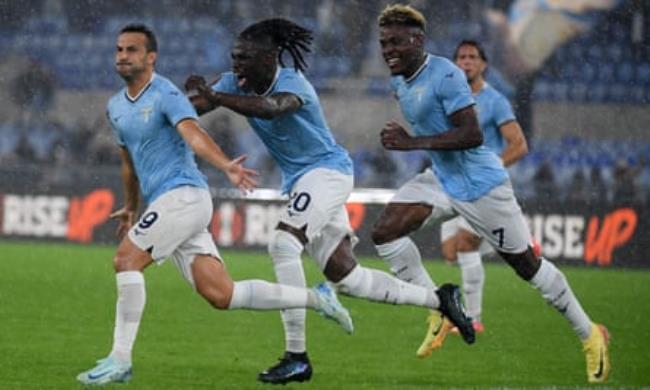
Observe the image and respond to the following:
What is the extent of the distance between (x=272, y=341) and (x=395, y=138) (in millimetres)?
2595

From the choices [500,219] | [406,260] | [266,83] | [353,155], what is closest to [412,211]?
[406,260]

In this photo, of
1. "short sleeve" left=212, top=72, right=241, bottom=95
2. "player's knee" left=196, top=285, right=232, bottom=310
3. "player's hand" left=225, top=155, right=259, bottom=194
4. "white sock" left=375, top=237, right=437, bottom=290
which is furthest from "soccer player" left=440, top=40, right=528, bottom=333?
"player's hand" left=225, top=155, right=259, bottom=194

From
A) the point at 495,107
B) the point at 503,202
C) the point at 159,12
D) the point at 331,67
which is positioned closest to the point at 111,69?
the point at 159,12

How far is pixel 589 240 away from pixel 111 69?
810 cm

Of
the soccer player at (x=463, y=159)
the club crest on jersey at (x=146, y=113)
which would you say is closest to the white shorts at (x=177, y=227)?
the club crest on jersey at (x=146, y=113)

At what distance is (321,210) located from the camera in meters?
9.50

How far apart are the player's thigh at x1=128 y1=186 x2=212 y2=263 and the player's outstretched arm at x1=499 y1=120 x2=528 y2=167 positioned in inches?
166

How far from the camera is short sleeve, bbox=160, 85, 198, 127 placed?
870cm

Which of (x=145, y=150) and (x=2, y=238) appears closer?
(x=145, y=150)

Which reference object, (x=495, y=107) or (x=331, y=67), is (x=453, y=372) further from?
(x=331, y=67)

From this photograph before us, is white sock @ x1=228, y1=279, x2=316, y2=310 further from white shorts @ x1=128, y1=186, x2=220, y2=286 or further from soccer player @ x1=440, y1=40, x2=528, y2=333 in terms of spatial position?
soccer player @ x1=440, y1=40, x2=528, y2=333

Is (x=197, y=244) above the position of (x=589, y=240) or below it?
above

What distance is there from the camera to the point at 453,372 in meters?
10.1

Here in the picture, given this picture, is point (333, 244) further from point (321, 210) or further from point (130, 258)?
point (130, 258)
